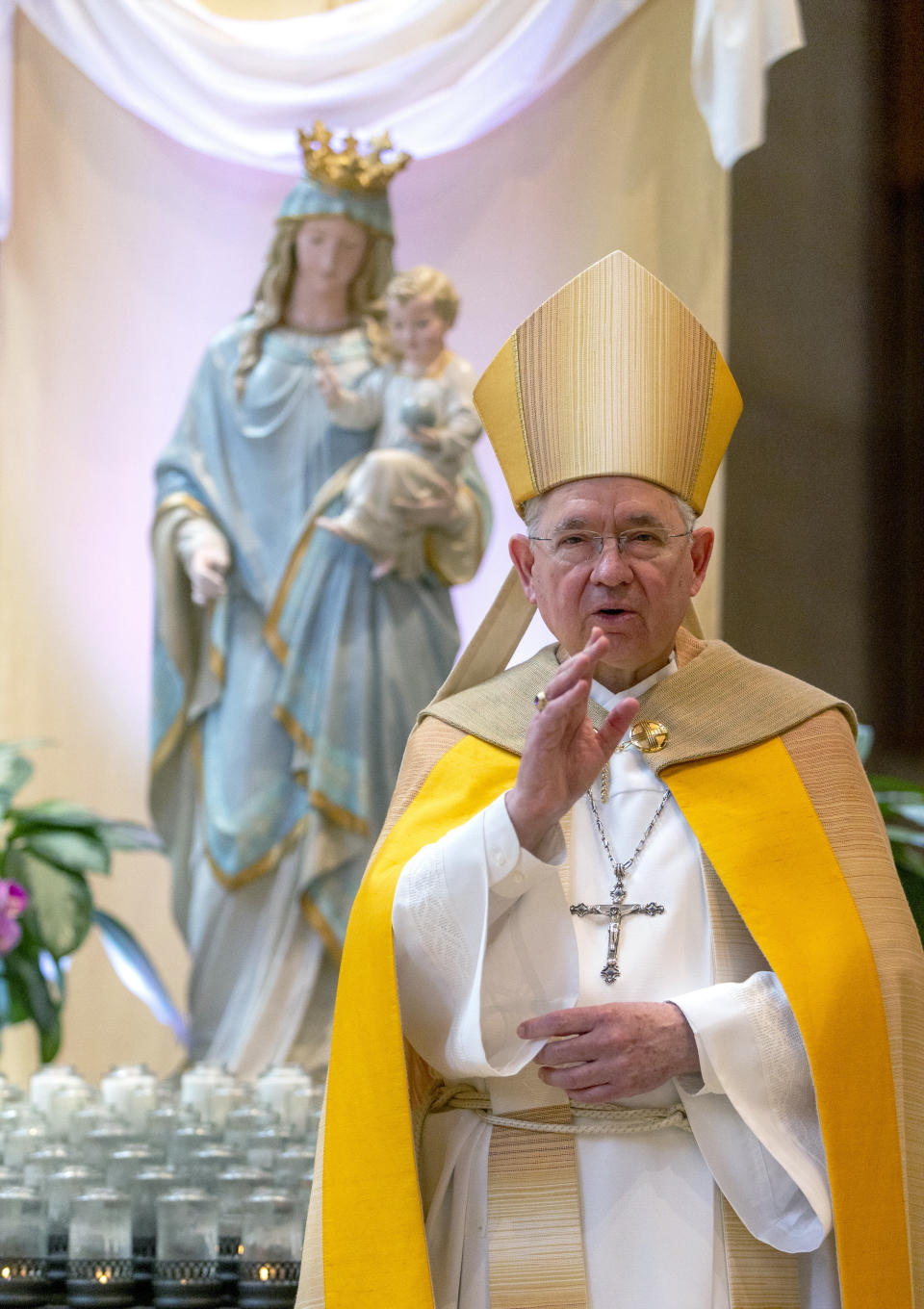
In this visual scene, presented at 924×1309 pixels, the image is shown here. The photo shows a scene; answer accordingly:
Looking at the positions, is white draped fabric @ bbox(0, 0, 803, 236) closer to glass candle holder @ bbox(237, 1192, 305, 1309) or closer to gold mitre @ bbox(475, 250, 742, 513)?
gold mitre @ bbox(475, 250, 742, 513)

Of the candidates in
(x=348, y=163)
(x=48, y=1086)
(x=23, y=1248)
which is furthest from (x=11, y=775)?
(x=348, y=163)

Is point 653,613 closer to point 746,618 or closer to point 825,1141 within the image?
point 825,1141

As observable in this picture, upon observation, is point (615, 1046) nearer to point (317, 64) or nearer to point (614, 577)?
point (614, 577)

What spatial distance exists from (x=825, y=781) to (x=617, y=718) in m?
0.42

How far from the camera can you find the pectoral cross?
7.47 feet

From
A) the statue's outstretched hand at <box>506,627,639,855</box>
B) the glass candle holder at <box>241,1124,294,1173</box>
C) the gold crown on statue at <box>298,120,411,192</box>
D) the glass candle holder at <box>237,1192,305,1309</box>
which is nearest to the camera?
the statue's outstretched hand at <box>506,627,639,855</box>

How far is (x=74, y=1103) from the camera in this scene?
14.3 ft

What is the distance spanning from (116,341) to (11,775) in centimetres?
234

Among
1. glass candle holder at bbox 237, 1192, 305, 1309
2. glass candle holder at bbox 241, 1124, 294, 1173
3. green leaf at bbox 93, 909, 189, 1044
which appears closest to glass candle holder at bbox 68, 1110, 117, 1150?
glass candle holder at bbox 241, 1124, 294, 1173

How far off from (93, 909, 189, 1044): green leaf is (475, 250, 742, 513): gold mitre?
331 centimetres

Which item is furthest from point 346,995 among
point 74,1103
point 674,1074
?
point 74,1103

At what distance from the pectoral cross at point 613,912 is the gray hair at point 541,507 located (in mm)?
502

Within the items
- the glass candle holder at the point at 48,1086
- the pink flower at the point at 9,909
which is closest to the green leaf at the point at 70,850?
the pink flower at the point at 9,909

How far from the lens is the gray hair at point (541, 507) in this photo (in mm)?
2432
